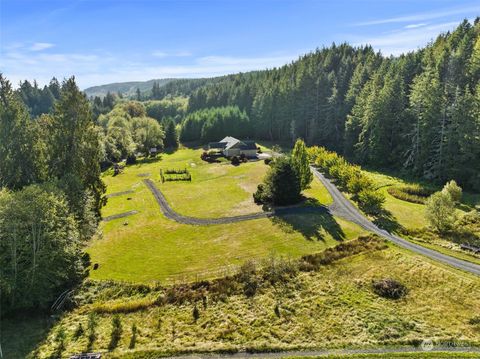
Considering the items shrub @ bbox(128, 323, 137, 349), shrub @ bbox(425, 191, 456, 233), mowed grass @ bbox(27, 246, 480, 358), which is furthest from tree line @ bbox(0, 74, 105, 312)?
shrub @ bbox(425, 191, 456, 233)

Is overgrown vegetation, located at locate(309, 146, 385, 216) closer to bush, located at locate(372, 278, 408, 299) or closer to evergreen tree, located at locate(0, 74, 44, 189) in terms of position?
bush, located at locate(372, 278, 408, 299)

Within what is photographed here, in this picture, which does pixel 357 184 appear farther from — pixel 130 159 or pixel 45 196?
pixel 130 159

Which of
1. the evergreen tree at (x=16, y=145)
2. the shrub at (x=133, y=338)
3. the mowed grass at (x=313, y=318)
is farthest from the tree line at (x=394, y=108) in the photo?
the evergreen tree at (x=16, y=145)

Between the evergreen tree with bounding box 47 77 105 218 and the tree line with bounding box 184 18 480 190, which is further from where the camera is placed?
the tree line with bounding box 184 18 480 190

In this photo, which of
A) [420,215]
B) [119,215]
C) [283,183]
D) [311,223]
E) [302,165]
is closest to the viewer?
[311,223]

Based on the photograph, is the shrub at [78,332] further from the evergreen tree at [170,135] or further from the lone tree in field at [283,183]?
the evergreen tree at [170,135]

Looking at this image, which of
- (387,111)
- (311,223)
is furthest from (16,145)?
(387,111)
